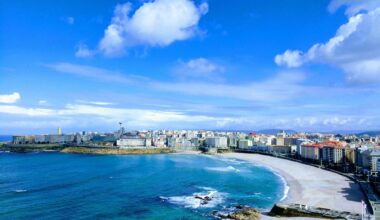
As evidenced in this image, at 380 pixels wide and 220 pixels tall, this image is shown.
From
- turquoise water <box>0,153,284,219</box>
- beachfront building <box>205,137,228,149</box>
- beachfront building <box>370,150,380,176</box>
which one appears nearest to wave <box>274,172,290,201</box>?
turquoise water <box>0,153,284,219</box>

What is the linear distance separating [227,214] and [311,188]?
18.3 metres

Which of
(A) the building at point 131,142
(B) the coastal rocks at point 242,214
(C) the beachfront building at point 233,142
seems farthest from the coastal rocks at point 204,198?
(C) the beachfront building at point 233,142

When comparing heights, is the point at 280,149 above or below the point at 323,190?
above

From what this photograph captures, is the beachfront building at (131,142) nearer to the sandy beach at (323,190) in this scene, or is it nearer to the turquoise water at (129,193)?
the turquoise water at (129,193)

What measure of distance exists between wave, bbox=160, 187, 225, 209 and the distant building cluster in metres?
30.8

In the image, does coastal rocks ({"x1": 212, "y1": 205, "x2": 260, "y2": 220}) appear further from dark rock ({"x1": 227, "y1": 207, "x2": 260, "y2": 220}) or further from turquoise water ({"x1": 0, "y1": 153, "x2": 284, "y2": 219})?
turquoise water ({"x1": 0, "y1": 153, "x2": 284, "y2": 219})

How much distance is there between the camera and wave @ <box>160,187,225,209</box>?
37.3 meters

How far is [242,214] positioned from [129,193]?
53.4 ft

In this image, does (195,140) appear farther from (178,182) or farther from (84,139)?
(178,182)

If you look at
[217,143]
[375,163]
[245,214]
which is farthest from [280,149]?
[245,214]

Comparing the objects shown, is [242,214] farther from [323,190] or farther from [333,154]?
[333,154]

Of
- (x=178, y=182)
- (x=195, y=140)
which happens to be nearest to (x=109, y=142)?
(x=195, y=140)

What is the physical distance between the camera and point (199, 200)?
3953 cm

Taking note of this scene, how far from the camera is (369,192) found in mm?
43406
